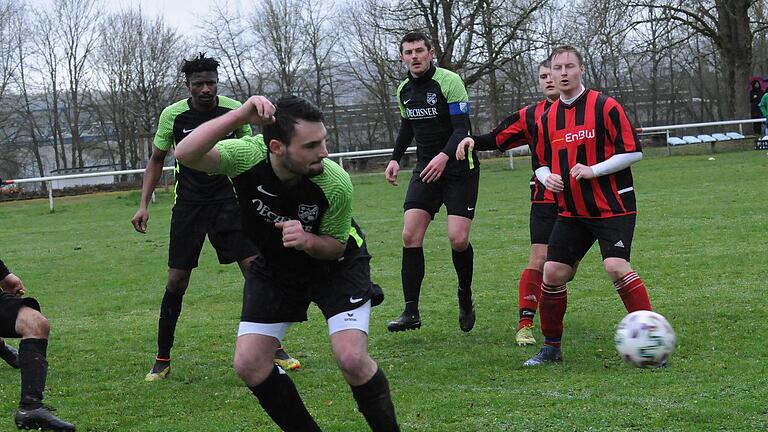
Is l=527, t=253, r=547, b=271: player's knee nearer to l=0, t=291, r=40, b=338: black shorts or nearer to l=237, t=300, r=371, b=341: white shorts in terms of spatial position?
l=237, t=300, r=371, b=341: white shorts

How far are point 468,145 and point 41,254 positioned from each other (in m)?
10.4

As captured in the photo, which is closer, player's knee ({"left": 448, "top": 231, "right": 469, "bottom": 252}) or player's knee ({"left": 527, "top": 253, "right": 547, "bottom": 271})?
player's knee ({"left": 527, "top": 253, "right": 547, "bottom": 271})

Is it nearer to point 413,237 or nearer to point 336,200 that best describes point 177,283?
point 413,237

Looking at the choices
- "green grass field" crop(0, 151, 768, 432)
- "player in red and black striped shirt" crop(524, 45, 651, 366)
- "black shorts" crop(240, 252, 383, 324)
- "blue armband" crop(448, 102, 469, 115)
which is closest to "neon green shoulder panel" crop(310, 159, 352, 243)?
"black shorts" crop(240, 252, 383, 324)

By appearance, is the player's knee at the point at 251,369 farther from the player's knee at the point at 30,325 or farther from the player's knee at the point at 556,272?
the player's knee at the point at 556,272

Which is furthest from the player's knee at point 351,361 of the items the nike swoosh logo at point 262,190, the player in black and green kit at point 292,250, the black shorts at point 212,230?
the black shorts at point 212,230

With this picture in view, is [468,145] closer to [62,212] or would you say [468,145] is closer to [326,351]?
[326,351]

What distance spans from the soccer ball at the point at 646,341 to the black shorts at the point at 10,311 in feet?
11.1

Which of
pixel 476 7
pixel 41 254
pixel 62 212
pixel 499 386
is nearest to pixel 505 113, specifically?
pixel 476 7

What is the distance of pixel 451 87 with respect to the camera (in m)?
7.09

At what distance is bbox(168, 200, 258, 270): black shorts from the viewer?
21.1ft

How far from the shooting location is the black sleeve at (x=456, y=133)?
22.5 ft

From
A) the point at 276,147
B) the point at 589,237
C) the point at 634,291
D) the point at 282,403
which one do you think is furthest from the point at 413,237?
the point at 276,147

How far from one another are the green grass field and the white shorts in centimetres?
81
